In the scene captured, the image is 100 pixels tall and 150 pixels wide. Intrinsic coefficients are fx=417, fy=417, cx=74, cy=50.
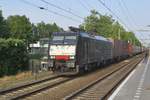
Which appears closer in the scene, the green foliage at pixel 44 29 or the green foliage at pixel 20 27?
the green foliage at pixel 20 27

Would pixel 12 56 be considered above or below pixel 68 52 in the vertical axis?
below

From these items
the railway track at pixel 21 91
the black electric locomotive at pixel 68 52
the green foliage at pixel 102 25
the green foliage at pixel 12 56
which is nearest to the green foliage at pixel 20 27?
the green foliage at pixel 102 25

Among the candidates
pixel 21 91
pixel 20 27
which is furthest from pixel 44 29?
pixel 21 91

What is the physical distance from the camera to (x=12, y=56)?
3184cm

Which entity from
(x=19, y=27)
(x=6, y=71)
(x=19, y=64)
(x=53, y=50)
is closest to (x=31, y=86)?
(x=53, y=50)

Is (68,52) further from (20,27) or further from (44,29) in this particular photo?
(44,29)

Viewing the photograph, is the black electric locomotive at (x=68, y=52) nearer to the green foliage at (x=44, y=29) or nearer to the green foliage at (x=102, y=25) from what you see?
the green foliage at (x=102, y=25)

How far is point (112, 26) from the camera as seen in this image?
94.6m

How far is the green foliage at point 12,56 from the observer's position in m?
30.7

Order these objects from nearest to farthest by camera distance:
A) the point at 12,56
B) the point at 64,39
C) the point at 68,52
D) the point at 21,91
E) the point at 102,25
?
the point at 21,91, the point at 68,52, the point at 64,39, the point at 12,56, the point at 102,25

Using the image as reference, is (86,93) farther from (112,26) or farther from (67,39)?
Result: (112,26)

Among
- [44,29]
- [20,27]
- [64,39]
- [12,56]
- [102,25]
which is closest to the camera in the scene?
[64,39]

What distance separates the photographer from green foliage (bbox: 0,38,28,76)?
3073 cm

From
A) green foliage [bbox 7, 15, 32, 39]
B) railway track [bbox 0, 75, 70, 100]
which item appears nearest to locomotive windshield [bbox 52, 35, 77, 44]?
railway track [bbox 0, 75, 70, 100]
